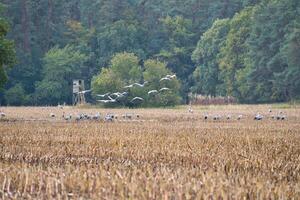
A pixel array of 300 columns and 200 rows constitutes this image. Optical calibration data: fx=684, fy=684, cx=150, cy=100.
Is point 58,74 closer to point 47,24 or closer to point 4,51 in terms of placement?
point 47,24

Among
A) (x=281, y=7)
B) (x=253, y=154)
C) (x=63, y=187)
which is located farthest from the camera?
(x=281, y=7)

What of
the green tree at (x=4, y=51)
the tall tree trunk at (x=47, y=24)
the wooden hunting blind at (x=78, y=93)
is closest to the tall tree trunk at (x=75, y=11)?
the tall tree trunk at (x=47, y=24)

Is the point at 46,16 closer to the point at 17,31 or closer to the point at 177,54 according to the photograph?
the point at 17,31

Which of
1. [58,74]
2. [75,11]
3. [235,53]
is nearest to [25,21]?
[58,74]

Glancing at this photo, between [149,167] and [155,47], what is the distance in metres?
64.5

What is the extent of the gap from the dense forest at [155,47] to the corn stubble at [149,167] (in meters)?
39.5

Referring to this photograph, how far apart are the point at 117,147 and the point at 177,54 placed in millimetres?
57651

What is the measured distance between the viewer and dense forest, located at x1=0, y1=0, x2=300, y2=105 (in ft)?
191

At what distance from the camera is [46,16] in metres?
73.1

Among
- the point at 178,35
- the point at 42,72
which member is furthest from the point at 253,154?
the point at 178,35

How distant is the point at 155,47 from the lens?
7469 cm

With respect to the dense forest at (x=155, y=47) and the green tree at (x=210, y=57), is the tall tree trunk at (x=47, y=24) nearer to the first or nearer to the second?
the dense forest at (x=155, y=47)

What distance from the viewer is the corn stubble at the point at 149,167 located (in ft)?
26.9

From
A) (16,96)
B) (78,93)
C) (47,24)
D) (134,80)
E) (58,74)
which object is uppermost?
(47,24)
